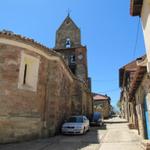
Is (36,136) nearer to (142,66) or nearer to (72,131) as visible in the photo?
(72,131)

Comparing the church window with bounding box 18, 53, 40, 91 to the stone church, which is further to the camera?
the church window with bounding box 18, 53, 40, 91

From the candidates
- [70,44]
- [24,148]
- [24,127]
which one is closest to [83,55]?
[70,44]

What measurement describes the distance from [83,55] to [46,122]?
20.2 meters

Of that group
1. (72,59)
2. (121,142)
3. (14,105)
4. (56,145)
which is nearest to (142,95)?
(121,142)

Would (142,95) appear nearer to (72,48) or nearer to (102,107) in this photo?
(72,48)

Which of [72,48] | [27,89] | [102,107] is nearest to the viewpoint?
[27,89]

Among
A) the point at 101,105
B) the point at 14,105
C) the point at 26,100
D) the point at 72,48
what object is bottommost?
the point at 14,105

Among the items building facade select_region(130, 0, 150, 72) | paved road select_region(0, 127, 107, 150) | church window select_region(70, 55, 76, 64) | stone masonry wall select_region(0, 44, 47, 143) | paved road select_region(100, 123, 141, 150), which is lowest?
paved road select_region(0, 127, 107, 150)

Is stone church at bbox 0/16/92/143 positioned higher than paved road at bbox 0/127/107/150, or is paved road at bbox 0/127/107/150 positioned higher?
stone church at bbox 0/16/92/143

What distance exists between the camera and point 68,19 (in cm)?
3825

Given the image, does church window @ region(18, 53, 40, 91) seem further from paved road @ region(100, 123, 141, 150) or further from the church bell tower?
the church bell tower

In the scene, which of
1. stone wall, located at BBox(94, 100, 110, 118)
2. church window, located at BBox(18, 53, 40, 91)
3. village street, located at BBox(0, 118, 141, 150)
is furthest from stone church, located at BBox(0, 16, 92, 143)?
stone wall, located at BBox(94, 100, 110, 118)

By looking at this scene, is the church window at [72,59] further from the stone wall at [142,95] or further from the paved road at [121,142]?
the stone wall at [142,95]

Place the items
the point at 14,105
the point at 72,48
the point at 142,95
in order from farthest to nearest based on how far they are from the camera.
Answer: the point at 72,48 < the point at 14,105 < the point at 142,95
